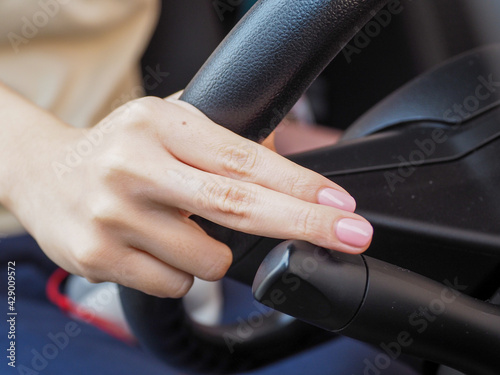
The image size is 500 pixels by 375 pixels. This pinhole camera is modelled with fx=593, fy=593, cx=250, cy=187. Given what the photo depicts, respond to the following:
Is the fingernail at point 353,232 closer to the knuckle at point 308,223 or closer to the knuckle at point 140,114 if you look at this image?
the knuckle at point 308,223

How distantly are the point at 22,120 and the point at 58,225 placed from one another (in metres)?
0.12

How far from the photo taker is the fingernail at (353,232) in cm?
33

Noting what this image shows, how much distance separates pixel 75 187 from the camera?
1.31 ft

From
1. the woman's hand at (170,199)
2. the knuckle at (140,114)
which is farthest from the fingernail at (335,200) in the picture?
the knuckle at (140,114)

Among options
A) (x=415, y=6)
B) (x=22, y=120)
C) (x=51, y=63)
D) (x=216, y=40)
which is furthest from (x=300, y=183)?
(x=415, y=6)

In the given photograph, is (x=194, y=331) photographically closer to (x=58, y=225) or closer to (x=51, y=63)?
(x=58, y=225)

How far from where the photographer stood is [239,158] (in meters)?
0.36

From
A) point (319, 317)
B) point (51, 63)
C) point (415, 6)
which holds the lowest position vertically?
point (51, 63)

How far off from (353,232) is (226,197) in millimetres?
76

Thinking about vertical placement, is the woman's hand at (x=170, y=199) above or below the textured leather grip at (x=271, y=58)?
below

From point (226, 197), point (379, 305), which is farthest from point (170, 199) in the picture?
point (379, 305)

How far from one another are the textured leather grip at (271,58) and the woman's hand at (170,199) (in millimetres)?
16

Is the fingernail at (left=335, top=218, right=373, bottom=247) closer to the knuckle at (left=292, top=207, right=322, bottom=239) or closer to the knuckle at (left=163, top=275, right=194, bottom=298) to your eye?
the knuckle at (left=292, top=207, right=322, bottom=239)

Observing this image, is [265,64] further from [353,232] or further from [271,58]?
[353,232]
